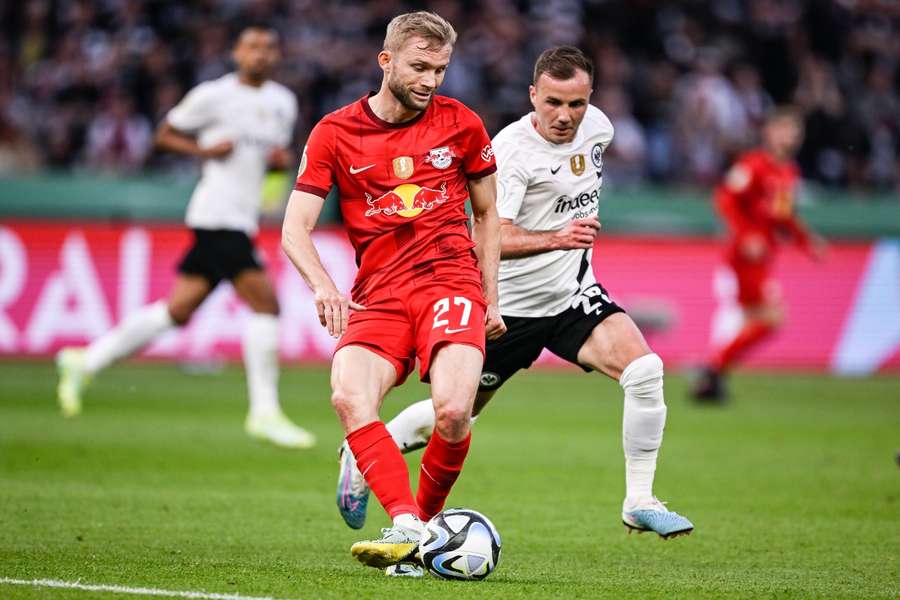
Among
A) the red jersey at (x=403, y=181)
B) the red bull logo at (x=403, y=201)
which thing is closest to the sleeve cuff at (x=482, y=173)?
the red jersey at (x=403, y=181)

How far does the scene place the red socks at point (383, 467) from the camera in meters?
6.01

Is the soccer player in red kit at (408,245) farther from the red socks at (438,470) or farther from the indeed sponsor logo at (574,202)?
the indeed sponsor logo at (574,202)

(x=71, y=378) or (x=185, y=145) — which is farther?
(x=71, y=378)

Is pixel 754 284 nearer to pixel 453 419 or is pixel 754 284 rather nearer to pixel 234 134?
pixel 234 134

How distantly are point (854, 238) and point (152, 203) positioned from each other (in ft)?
29.2

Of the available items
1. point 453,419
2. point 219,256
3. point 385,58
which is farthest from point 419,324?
point 219,256

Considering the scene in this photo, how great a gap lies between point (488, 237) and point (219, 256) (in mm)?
5236

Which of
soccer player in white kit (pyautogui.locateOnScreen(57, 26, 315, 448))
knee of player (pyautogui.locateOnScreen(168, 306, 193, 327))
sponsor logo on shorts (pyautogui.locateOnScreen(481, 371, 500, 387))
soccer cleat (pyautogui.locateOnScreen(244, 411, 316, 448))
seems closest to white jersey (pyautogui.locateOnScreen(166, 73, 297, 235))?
soccer player in white kit (pyautogui.locateOnScreen(57, 26, 315, 448))

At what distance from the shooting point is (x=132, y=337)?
1206cm

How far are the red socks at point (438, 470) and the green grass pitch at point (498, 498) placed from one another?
0.42 m

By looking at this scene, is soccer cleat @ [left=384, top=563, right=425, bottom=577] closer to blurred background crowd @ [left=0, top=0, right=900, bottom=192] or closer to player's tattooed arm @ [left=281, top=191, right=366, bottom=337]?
player's tattooed arm @ [left=281, top=191, right=366, bottom=337]

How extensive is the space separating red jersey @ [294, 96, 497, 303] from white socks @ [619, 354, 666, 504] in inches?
40.9

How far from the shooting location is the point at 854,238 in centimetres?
1922

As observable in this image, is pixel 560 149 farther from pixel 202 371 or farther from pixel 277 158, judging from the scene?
pixel 202 371
